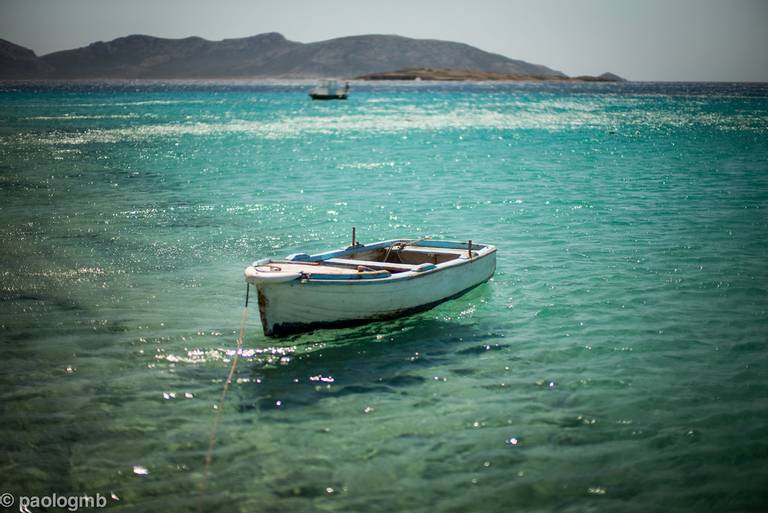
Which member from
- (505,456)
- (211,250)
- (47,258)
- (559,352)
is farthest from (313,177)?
(505,456)

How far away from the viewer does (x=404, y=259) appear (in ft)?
44.6

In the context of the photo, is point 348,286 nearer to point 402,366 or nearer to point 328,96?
point 402,366

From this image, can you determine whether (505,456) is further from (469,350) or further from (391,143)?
(391,143)

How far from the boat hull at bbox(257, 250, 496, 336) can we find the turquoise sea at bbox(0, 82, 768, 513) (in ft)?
0.93

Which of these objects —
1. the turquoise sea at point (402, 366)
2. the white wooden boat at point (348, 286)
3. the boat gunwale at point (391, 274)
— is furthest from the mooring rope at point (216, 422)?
the boat gunwale at point (391, 274)

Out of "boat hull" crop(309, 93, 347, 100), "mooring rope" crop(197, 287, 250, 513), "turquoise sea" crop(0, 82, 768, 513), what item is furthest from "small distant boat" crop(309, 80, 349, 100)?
"mooring rope" crop(197, 287, 250, 513)

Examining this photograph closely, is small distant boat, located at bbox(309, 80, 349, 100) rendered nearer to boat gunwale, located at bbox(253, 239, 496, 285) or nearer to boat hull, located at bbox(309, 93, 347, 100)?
boat hull, located at bbox(309, 93, 347, 100)

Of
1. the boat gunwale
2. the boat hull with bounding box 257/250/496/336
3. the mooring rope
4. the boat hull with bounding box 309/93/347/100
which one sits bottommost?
the mooring rope

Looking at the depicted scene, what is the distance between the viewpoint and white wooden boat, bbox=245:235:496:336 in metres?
10.3

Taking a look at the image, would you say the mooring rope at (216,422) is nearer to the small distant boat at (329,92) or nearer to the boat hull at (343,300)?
the boat hull at (343,300)

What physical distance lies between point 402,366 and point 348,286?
1686 millimetres

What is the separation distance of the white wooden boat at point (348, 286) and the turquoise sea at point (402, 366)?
34 cm

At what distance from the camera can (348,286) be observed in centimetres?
1066

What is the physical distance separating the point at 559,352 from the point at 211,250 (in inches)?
390
